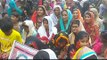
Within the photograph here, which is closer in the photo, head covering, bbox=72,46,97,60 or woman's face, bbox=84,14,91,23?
head covering, bbox=72,46,97,60

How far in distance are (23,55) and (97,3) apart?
9761mm

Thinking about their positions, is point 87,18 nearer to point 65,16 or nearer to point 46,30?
point 65,16

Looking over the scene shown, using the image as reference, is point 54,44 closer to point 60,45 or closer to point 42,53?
point 60,45

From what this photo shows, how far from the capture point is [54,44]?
641 centimetres

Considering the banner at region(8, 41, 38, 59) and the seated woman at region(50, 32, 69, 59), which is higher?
the banner at region(8, 41, 38, 59)

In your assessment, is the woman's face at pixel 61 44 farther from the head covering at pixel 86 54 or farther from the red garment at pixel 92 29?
the red garment at pixel 92 29

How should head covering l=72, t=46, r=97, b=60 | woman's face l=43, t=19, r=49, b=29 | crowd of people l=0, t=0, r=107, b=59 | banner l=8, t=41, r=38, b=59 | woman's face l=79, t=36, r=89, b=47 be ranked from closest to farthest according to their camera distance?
head covering l=72, t=46, r=97, b=60 → banner l=8, t=41, r=38, b=59 → woman's face l=79, t=36, r=89, b=47 → crowd of people l=0, t=0, r=107, b=59 → woman's face l=43, t=19, r=49, b=29

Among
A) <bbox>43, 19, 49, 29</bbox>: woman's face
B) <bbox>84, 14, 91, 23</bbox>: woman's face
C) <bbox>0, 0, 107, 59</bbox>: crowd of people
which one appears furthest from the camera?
<bbox>84, 14, 91, 23</bbox>: woman's face

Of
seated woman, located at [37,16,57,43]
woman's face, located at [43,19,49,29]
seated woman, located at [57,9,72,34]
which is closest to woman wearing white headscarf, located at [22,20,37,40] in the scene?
seated woman, located at [37,16,57,43]

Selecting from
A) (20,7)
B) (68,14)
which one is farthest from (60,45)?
(20,7)

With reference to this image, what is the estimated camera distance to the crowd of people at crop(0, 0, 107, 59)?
17.6 ft

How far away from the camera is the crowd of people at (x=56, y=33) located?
17.6 feet

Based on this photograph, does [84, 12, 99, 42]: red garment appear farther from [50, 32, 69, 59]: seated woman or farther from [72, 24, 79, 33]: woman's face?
[50, 32, 69, 59]: seated woman

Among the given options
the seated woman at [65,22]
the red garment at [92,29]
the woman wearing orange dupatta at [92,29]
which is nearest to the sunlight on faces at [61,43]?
the woman wearing orange dupatta at [92,29]
